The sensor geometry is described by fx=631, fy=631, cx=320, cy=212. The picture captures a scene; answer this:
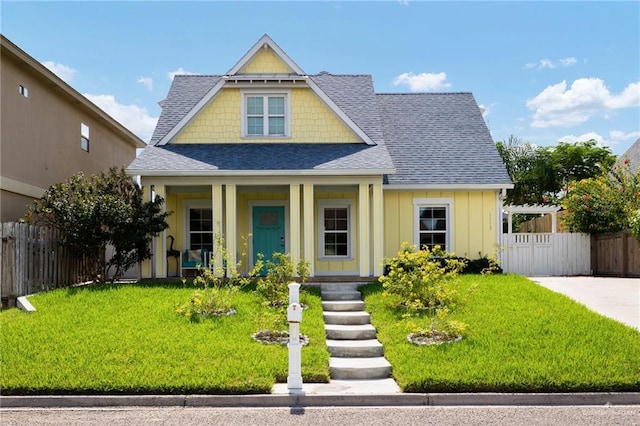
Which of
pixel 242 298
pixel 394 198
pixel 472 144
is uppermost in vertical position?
pixel 472 144

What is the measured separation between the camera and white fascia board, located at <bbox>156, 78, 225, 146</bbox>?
17.7 metres

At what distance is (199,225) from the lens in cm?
1853

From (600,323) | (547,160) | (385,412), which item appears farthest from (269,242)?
(547,160)

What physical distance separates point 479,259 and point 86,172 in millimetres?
13342

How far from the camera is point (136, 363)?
30.2ft

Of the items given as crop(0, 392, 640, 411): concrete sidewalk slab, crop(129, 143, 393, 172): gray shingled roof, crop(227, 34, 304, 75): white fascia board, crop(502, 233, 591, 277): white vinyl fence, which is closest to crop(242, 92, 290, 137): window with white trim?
crop(129, 143, 393, 172): gray shingled roof

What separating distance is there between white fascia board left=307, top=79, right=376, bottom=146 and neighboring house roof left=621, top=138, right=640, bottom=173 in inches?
679

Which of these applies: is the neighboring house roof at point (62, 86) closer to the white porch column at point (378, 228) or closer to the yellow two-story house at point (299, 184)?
the yellow two-story house at point (299, 184)

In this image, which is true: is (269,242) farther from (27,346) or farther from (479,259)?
(27,346)

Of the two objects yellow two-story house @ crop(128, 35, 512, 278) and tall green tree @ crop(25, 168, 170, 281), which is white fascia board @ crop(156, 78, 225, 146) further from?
tall green tree @ crop(25, 168, 170, 281)

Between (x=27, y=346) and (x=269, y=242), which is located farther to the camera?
(x=269, y=242)

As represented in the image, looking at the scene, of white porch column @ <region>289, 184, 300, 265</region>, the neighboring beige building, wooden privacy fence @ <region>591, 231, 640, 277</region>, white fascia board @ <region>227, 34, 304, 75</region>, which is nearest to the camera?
the neighboring beige building

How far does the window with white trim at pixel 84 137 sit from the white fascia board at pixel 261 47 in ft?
21.3

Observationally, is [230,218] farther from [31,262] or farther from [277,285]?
[31,262]
